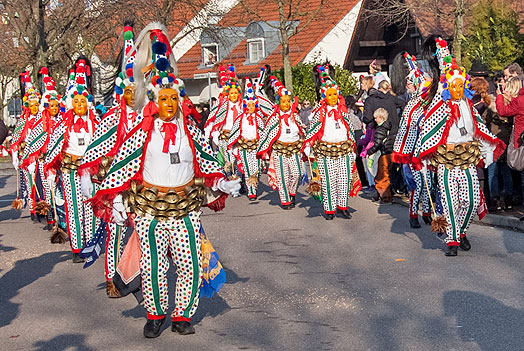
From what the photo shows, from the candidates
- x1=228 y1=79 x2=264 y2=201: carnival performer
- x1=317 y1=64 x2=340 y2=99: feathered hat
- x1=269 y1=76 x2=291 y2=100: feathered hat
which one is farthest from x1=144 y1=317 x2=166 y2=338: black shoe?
x1=228 y1=79 x2=264 y2=201: carnival performer

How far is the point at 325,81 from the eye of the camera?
13086mm

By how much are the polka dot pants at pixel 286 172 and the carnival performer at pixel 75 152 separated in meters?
4.72

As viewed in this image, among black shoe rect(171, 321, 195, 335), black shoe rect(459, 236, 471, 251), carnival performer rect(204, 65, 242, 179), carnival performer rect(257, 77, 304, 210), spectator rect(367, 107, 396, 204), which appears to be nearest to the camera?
black shoe rect(171, 321, 195, 335)

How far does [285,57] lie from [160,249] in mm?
20674

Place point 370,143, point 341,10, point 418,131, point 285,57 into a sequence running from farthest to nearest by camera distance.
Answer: point 341,10 → point 285,57 → point 370,143 → point 418,131

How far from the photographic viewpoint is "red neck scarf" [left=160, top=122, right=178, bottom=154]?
6605mm

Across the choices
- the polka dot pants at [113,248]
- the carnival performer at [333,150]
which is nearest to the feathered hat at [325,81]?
the carnival performer at [333,150]

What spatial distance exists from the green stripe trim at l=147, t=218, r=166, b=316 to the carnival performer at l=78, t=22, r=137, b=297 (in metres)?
0.68

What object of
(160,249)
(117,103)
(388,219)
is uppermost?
(117,103)

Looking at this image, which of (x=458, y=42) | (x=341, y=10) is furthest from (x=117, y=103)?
(x=341, y=10)

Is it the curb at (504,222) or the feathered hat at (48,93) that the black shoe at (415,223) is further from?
the feathered hat at (48,93)

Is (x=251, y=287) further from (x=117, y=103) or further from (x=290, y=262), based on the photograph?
(x=117, y=103)

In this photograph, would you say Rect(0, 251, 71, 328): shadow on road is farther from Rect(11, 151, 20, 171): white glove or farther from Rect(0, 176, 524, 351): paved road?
Rect(11, 151, 20, 171): white glove

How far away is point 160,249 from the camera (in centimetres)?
677
